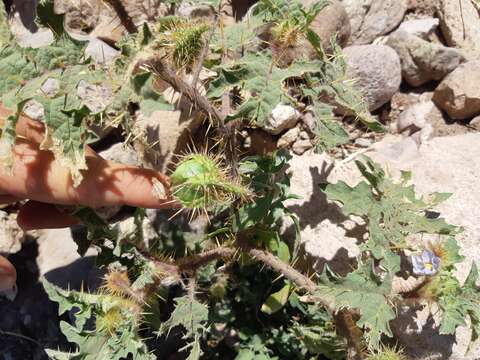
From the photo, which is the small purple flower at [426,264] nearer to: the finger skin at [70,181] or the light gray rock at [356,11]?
the finger skin at [70,181]

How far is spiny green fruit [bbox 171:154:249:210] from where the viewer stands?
175 cm

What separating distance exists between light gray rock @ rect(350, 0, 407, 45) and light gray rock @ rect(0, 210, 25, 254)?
98.8 inches

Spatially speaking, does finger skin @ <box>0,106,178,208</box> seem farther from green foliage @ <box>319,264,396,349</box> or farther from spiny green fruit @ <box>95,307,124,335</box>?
green foliage @ <box>319,264,396,349</box>

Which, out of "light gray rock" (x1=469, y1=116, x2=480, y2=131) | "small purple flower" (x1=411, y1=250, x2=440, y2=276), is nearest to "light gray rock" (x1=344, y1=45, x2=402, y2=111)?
"light gray rock" (x1=469, y1=116, x2=480, y2=131)

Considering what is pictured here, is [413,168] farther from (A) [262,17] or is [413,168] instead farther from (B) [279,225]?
(A) [262,17]

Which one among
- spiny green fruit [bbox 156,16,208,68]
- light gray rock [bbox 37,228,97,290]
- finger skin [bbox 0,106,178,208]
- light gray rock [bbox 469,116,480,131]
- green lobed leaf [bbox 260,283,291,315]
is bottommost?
light gray rock [bbox 37,228,97,290]

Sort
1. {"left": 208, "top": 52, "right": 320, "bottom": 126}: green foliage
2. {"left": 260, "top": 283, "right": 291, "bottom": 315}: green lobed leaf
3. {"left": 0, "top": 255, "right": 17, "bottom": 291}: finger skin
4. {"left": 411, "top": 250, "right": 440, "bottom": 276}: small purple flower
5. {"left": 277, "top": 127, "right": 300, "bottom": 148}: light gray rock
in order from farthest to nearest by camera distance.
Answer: {"left": 277, "top": 127, "right": 300, "bottom": 148}: light gray rock → {"left": 0, "top": 255, "right": 17, "bottom": 291}: finger skin → {"left": 260, "top": 283, "right": 291, "bottom": 315}: green lobed leaf → {"left": 411, "top": 250, "right": 440, "bottom": 276}: small purple flower → {"left": 208, "top": 52, "right": 320, "bottom": 126}: green foliage

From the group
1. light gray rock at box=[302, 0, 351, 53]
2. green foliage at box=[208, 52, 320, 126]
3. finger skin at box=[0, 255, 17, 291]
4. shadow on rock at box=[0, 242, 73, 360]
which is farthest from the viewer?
shadow on rock at box=[0, 242, 73, 360]

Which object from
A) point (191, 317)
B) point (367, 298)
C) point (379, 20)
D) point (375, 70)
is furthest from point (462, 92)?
point (191, 317)

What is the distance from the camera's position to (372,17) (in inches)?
125

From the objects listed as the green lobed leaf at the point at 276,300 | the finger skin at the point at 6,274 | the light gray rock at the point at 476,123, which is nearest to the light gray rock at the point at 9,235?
the finger skin at the point at 6,274

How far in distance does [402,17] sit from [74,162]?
2532 mm

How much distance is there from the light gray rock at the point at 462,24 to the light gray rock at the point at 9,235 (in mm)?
3061

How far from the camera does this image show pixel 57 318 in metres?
3.14
